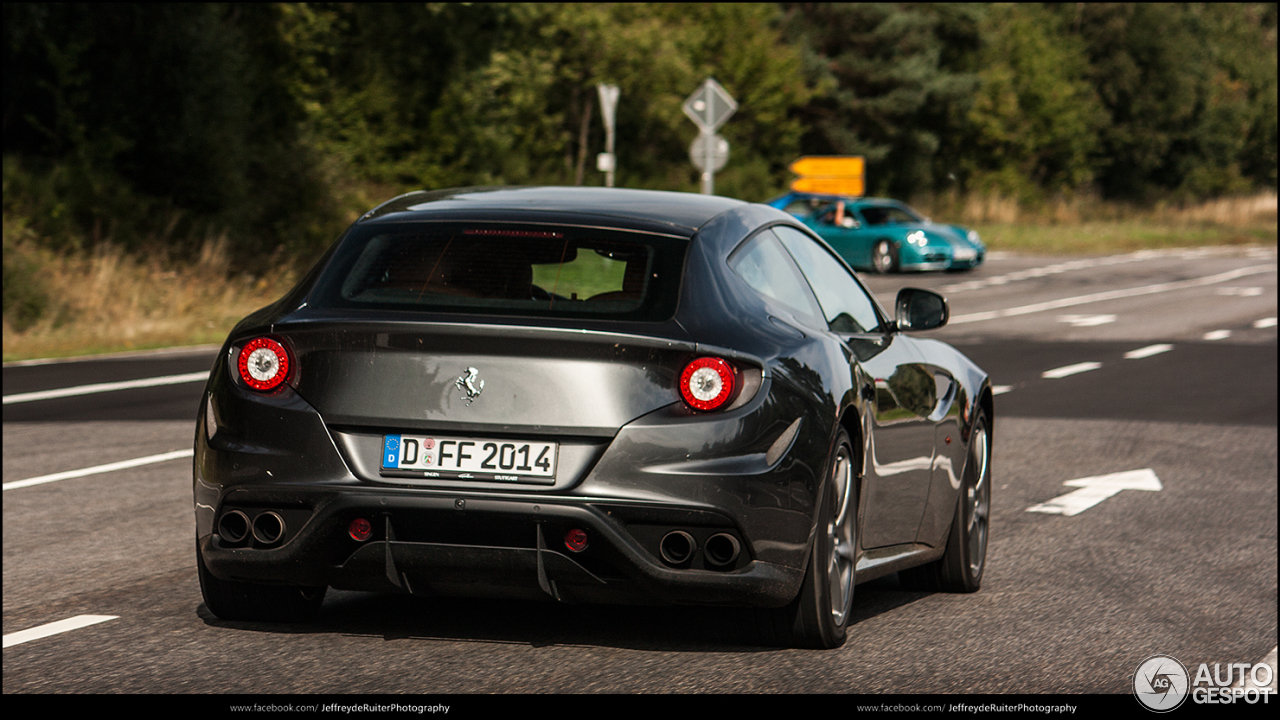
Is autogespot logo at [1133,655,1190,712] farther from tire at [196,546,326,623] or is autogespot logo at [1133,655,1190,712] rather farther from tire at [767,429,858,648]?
tire at [196,546,326,623]

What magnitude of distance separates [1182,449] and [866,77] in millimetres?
51291

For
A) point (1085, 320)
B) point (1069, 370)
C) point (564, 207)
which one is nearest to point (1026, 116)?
point (1085, 320)

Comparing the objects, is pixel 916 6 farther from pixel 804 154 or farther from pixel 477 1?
pixel 477 1

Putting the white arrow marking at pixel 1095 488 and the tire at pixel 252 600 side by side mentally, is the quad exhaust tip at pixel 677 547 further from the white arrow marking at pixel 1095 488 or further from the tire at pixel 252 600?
the white arrow marking at pixel 1095 488

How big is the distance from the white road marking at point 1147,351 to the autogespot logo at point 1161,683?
594 inches

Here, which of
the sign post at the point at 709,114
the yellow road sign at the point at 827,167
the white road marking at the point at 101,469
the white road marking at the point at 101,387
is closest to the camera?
the white road marking at the point at 101,469

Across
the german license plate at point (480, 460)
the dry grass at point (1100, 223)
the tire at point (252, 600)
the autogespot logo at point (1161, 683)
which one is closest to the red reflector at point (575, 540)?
the german license plate at point (480, 460)

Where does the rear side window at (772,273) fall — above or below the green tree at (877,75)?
above

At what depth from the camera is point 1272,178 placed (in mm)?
87000

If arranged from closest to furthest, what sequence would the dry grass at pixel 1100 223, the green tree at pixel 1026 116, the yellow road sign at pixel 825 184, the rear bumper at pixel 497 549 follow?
the rear bumper at pixel 497 549 < the yellow road sign at pixel 825 184 < the dry grass at pixel 1100 223 < the green tree at pixel 1026 116

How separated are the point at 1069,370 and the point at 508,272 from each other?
1424 cm

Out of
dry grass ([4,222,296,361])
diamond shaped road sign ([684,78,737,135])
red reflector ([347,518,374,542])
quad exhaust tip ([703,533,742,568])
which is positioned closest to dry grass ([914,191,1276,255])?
diamond shaped road sign ([684,78,737,135])

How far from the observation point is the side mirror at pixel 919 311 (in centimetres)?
692

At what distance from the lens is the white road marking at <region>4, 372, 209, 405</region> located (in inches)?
577
